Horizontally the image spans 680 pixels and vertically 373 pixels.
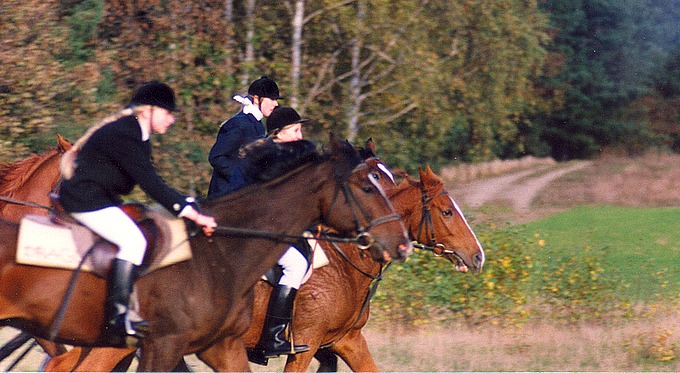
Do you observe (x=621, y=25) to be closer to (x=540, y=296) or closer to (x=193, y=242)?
(x=540, y=296)

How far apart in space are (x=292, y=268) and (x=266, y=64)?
10.0 meters

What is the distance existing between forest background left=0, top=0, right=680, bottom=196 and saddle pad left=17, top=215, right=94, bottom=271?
7.02 meters

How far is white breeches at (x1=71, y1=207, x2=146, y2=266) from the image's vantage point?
18.9 ft

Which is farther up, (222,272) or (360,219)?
(360,219)

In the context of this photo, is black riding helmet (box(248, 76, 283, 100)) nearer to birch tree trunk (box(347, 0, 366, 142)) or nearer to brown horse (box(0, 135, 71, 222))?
brown horse (box(0, 135, 71, 222))

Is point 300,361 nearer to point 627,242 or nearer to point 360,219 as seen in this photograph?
point 360,219

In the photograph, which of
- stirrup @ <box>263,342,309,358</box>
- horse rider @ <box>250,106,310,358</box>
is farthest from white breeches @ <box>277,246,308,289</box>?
stirrup @ <box>263,342,309,358</box>

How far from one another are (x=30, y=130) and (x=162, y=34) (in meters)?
3.22

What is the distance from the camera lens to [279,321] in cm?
712

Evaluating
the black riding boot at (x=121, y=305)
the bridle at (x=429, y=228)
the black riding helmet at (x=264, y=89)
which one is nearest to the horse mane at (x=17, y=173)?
the black riding helmet at (x=264, y=89)

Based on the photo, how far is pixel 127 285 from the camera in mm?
5719

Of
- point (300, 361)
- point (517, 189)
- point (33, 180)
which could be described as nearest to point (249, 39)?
point (33, 180)

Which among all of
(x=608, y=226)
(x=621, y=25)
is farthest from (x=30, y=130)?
(x=621, y=25)

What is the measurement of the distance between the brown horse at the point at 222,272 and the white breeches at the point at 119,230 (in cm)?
18
